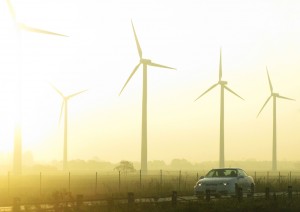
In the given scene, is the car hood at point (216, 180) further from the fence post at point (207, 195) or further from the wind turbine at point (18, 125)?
the wind turbine at point (18, 125)

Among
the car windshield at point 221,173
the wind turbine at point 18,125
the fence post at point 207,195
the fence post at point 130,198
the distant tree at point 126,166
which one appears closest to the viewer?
the fence post at point 130,198

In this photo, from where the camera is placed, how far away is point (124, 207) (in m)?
29.6

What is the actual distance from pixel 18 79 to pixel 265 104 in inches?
1779

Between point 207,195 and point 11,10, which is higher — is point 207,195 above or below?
below

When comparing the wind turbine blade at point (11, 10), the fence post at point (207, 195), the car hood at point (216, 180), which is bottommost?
the fence post at point (207, 195)

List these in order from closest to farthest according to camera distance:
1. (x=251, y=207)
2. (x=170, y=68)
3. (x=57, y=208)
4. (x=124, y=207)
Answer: (x=57, y=208) < (x=124, y=207) < (x=251, y=207) < (x=170, y=68)

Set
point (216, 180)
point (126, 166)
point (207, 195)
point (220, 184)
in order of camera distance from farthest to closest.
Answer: point (126, 166) → point (216, 180) → point (220, 184) → point (207, 195)

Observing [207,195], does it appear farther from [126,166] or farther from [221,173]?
[126,166]

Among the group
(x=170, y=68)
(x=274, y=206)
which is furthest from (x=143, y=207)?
(x=170, y=68)

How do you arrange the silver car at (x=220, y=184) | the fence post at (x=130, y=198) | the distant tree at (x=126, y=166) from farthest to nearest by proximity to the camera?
the distant tree at (x=126, y=166) → the silver car at (x=220, y=184) → the fence post at (x=130, y=198)

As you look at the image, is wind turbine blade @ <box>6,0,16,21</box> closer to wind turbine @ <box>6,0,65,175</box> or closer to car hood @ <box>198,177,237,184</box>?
wind turbine @ <box>6,0,65,175</box>

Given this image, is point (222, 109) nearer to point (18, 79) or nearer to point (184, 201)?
point (18, 79)

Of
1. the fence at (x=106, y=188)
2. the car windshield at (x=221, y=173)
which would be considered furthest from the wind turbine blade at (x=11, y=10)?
the car windshield at (x=221, y=173)

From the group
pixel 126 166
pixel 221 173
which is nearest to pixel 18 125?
pixel 221 173
